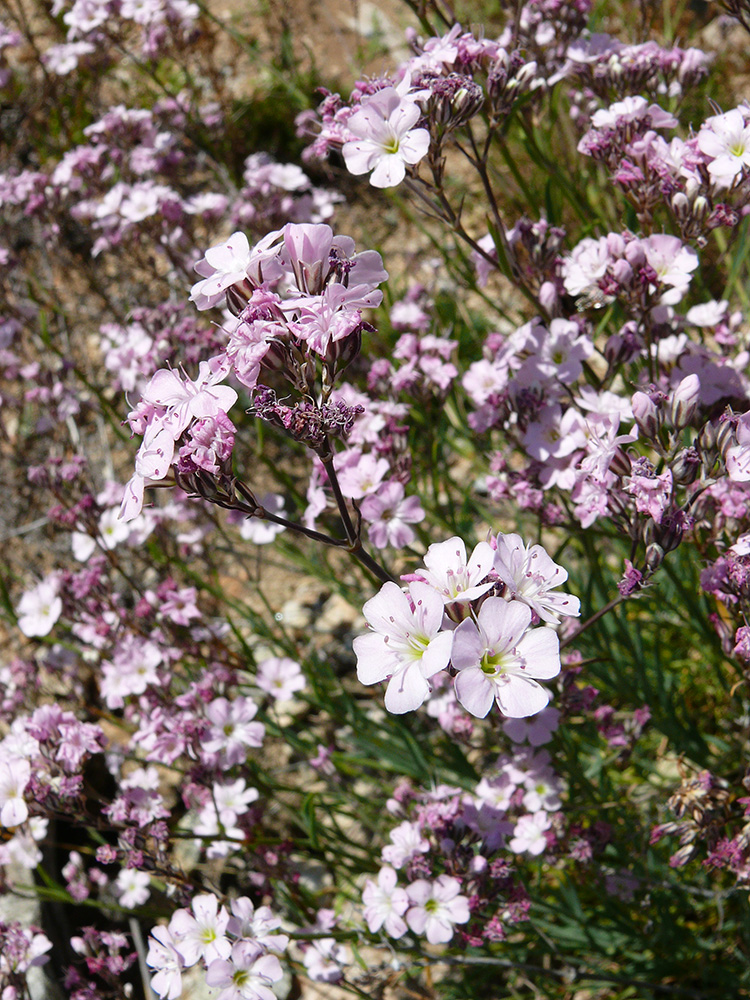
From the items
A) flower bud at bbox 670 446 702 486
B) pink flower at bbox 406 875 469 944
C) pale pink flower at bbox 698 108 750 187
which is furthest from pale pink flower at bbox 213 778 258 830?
pale pink flower at bbox 698 108 750 187

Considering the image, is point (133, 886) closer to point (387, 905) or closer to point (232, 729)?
point (232, 729)

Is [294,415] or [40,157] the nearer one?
[294,415]

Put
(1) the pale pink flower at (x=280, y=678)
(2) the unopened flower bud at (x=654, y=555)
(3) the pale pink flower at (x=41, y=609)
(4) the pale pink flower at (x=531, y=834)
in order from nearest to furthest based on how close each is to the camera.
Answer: (2) the unopened flower bud at (x=654, y=555), (4) the pale pink flower at (x=531, y=834), (1) the pale pink flower at (x=280, y=678), (3) the pale pink flower at (x=41, y=609)

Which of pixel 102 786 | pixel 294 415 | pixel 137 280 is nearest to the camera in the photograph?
pixel 294 415

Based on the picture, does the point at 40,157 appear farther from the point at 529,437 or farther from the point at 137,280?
the point at 529,437

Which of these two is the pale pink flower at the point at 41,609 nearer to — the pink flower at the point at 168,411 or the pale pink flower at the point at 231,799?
the pale pink flower at the point at 231,799

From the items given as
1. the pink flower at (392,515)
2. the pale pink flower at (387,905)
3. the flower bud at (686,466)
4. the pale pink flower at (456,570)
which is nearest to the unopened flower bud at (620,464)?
the flower bud at (686,466)

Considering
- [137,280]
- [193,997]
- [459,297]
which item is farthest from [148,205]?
[193,997]
